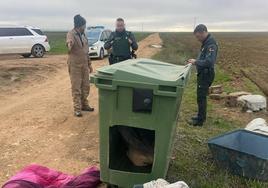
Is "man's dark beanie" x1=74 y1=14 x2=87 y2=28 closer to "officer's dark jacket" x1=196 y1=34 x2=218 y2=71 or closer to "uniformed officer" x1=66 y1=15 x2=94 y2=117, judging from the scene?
"uniformed officer" x1=66 y1=15 x2=94 y2=117

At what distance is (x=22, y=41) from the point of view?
71.5 feet

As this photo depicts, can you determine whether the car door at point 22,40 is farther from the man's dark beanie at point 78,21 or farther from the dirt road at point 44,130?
the man's dark beanie at point 78,21

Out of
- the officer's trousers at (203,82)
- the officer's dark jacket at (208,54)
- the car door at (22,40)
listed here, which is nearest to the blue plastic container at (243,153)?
the officer's dark jacket at (208,54)

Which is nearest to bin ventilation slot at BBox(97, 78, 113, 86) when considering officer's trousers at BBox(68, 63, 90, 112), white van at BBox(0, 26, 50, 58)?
officer's trousers at BBox(68, 63, 90, 112)

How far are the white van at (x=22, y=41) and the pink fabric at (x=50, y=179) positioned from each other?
16824mm

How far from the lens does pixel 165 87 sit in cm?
461

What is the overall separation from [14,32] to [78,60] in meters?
13.9

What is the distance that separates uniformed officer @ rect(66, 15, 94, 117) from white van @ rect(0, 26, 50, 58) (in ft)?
43.8

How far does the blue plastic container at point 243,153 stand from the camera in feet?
17.7

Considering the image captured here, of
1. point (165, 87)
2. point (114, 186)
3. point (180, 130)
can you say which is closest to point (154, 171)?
point (114, 186)

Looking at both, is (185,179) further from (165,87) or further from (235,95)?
(235,95)

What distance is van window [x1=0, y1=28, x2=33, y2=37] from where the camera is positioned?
21.4 metres

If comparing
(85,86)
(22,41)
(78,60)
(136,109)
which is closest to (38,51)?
(22,41)

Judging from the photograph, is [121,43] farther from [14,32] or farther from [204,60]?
[14,32]
